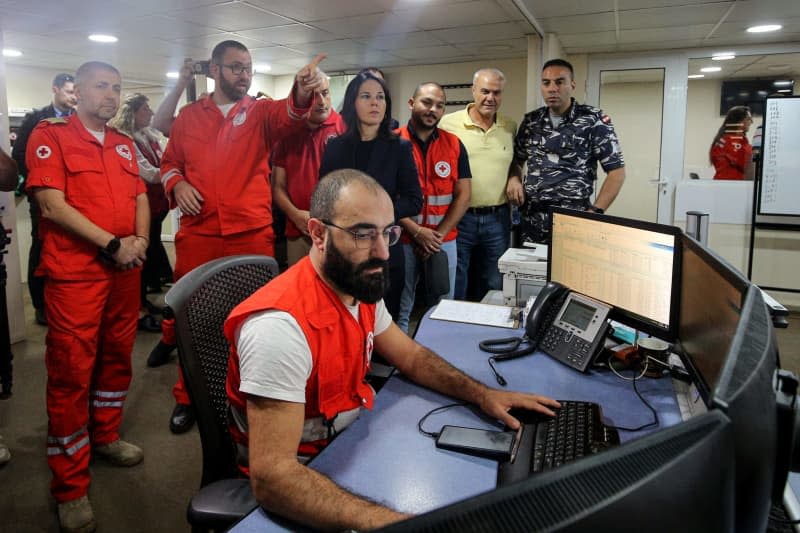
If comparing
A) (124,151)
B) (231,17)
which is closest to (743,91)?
(231,17)

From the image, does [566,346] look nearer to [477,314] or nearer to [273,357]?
[477,314]

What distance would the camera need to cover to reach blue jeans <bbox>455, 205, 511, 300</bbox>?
3.26 metres

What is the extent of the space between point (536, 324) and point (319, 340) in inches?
32.6

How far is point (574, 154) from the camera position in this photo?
10.0 ft

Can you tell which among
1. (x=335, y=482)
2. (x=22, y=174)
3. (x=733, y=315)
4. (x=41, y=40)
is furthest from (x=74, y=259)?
(x=41, y=40)

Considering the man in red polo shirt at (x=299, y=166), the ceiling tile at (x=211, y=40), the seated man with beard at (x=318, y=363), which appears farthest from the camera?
the ceiling tile at (x=211, y=40)

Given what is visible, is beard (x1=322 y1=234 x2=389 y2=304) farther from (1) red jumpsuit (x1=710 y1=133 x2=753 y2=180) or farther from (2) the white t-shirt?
(1) red jumpsuit (x1=710 y1=133 x2=753 y2=180)

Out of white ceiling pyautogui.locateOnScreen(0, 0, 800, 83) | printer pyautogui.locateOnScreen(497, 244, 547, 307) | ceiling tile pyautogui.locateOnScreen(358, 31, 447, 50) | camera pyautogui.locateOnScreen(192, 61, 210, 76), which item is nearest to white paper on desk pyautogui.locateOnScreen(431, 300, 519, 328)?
printer pyautogui.locateOnScreen(497, 244, 547, 307)

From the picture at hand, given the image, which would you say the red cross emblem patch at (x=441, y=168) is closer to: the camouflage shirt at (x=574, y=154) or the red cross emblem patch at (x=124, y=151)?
the camouflage shirt at (x=574, y=154)

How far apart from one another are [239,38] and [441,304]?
3952 millimetres

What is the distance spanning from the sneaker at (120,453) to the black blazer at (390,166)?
1.42m

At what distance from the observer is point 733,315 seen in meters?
0.97

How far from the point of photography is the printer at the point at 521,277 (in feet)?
7.16

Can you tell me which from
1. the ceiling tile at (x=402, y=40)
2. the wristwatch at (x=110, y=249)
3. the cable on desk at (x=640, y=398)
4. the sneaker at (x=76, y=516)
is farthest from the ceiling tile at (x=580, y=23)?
the sneaker at (x=76, y=516)
